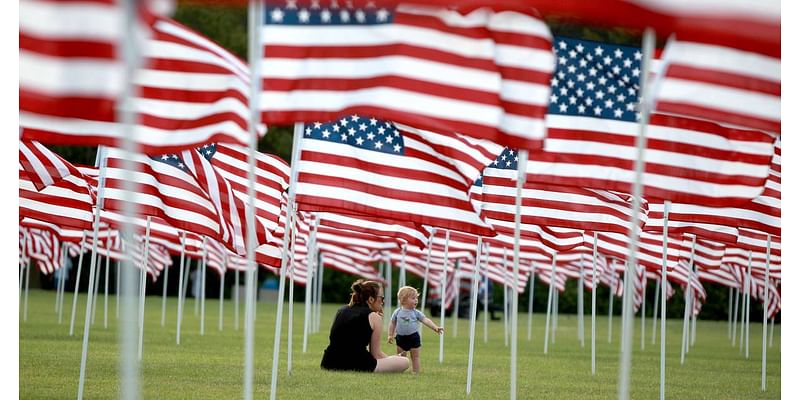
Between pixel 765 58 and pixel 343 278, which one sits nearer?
pixel 765 58

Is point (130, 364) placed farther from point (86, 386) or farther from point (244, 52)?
point (244, 52)

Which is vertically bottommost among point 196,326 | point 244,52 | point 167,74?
point 196,326

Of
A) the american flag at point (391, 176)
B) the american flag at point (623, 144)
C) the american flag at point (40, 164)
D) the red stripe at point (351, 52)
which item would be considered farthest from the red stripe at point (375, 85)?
the american flag at point (40, 164)

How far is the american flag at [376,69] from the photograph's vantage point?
30.7 feet

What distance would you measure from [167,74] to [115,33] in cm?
332

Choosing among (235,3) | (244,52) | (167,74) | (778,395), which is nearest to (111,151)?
(167,74)

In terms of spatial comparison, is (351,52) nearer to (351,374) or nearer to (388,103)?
(388,103)

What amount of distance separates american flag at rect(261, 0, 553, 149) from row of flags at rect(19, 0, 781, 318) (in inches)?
0.5

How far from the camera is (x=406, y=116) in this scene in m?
9.40

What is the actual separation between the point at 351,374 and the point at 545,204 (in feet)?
11.6

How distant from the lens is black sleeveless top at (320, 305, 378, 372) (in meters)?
15.6

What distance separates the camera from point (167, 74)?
10453 millimetres

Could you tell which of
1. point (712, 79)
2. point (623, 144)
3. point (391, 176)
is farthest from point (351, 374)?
point (712, 79)

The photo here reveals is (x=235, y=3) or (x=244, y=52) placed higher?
(x=244, y=52)
